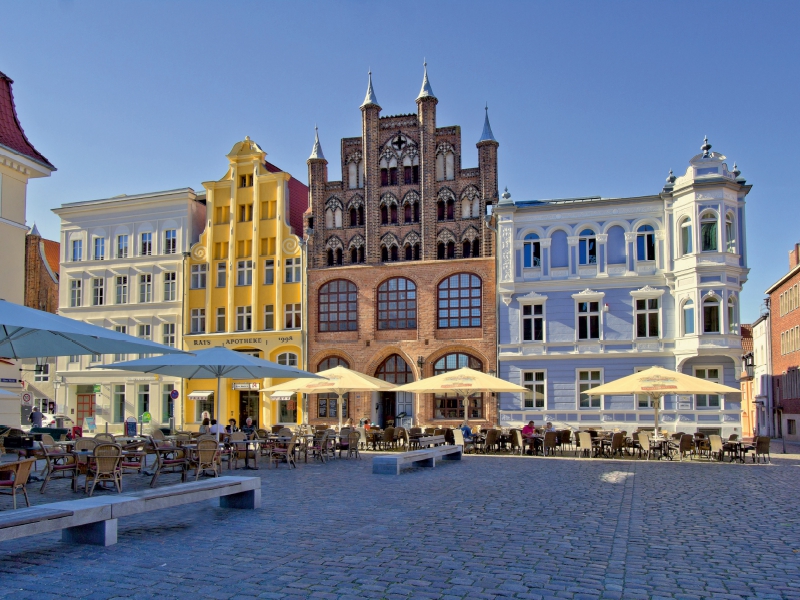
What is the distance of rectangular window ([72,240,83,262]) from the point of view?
43062 millimetres

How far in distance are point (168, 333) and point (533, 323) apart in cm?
1930

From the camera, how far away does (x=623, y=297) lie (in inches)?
1334

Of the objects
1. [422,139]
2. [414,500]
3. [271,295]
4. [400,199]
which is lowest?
[414,500]

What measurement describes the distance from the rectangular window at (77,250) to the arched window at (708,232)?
32.0m

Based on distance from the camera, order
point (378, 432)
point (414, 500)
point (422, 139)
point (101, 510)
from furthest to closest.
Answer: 1. point (422, 139)
2. point (378, 432)
3. point (414, 500)
4. point (101, 510)

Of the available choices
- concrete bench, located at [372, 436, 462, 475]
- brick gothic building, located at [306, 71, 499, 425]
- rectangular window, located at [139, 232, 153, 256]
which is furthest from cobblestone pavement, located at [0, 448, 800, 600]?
rectangular window, located at [139, 232, 153, 256]

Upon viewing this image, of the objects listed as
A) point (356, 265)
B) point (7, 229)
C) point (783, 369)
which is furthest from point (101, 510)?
point (783, 369)

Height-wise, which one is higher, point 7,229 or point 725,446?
point 7,229

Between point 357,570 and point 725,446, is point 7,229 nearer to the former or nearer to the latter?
point 357,570

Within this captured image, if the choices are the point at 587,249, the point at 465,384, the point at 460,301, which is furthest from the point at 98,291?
the point at 587,249

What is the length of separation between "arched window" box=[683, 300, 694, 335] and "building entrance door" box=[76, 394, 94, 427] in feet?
101

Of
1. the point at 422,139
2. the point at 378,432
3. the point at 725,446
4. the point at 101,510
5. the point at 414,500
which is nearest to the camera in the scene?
the point at 101,510

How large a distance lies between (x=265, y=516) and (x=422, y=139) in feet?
93.2

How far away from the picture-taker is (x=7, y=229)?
2311 centimetres
